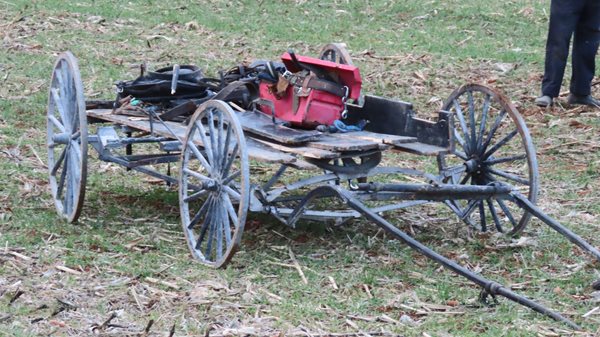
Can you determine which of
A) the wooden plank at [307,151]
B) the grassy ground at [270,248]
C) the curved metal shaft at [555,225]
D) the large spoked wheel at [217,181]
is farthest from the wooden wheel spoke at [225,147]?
the curved metal shaft at [555,225]

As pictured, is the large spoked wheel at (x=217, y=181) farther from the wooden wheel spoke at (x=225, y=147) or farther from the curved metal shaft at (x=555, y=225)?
the curved metal shaft at (x=555, y=225)

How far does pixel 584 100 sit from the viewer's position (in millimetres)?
11945

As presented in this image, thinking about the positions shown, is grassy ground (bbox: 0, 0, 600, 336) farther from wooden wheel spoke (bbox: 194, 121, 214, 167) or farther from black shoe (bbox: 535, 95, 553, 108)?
wooden wheel spoke (bbox: 194, 121, 214, 167)

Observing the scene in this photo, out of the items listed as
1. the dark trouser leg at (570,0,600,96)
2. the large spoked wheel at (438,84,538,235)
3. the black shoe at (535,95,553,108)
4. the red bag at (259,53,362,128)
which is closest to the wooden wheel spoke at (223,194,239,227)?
the red bag at (259,53,362,128)

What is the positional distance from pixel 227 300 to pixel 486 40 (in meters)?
8.79

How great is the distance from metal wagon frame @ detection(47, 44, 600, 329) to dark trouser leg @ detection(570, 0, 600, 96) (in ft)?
11.5

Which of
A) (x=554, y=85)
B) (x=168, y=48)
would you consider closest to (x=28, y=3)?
(x=168, y=48)

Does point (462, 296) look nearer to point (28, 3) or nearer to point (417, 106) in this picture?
→ point (417, 106)

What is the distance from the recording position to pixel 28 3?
15656mm

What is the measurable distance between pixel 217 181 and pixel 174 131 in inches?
36.3

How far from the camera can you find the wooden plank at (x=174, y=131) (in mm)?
7086

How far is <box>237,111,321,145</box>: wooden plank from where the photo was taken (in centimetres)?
738

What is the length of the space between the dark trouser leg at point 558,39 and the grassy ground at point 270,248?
0.27 m

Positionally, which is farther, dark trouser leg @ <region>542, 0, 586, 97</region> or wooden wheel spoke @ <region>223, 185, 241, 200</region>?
dark trouser leg @ <region>542, 0, 586, 97</region>
